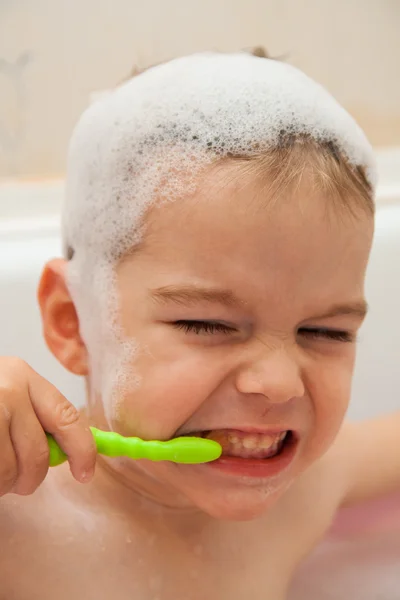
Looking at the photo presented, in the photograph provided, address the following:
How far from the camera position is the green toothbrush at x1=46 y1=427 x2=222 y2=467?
0.64m

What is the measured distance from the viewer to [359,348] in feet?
4.22

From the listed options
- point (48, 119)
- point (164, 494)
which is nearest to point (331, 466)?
point (164, 494)

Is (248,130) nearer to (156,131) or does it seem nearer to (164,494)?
(156,131)

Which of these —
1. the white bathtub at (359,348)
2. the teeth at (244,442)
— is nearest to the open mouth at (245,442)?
the teeth at (244,442)

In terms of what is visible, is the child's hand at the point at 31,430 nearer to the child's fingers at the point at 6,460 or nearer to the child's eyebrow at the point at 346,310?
the child's fingers at the point at 6,460

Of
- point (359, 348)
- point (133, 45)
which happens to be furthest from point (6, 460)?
point (133, 45)

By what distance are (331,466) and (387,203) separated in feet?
1.89

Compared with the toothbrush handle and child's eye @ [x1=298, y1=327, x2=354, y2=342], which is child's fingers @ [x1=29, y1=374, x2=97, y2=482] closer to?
the toothbrush handle

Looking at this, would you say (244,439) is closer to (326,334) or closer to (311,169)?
(326,334)

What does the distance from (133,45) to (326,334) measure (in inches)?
39.5

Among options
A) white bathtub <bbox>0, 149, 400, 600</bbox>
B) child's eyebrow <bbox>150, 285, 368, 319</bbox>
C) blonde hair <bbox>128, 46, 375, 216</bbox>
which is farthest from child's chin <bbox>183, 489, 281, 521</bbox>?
white bathtub <bbox>0, 149, 400, 600</bbox>

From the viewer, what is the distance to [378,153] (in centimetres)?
150

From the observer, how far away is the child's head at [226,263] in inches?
24.9

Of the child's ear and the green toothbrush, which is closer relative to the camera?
the green toothbrush
